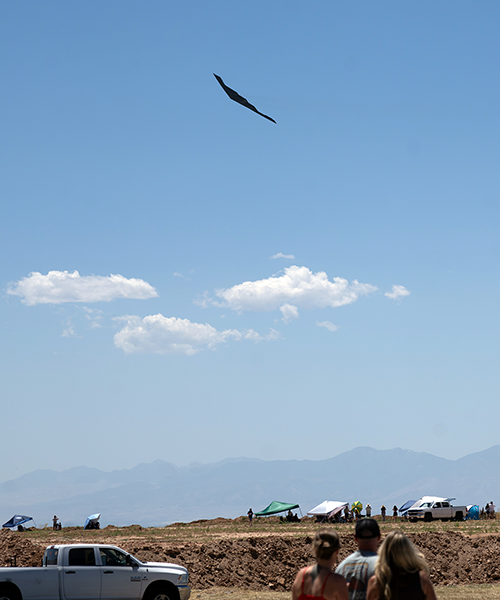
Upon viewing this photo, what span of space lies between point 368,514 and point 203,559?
92.4 ft

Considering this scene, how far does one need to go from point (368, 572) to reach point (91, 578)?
409 inches

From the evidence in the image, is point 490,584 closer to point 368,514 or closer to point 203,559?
point 203,559

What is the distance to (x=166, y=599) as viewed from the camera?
15.1 metres

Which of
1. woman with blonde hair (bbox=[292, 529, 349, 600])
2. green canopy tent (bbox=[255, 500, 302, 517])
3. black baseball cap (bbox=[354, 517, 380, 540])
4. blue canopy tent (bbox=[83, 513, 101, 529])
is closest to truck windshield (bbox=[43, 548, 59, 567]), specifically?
woman with blonde hair (bbox=[292, 529, 349, 600])

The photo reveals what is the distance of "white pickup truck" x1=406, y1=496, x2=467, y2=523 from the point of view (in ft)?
165

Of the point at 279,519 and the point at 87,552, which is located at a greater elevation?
the point at 87,552

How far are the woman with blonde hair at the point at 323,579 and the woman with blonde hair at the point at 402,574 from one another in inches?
15.7

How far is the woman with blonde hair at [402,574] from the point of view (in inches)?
218

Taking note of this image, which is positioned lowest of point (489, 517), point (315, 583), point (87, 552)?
point (489, 517)

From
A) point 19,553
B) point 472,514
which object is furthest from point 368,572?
point 472,514

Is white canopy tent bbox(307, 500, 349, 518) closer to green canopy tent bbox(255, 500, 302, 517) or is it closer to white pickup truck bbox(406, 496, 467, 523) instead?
green canopy tent bbox(255, 500, 302, 517)

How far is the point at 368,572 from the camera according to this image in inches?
238

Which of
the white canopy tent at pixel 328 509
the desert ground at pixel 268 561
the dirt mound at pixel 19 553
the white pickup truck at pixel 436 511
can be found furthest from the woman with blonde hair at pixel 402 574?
the white pickup truck at pixel 436 511

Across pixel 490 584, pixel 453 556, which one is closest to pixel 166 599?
pixel 490 584
